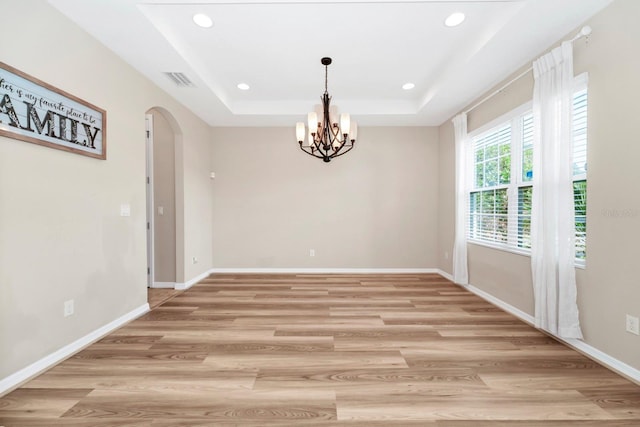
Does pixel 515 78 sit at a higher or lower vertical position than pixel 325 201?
higher

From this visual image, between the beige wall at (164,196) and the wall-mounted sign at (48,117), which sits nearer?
the wall-mounted sign at (48,117)

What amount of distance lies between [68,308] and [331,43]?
347cm

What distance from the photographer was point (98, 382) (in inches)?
80.4

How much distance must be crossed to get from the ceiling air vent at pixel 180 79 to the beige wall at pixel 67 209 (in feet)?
1.00

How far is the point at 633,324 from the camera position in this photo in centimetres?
207

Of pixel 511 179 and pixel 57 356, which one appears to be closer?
pixel 57 356

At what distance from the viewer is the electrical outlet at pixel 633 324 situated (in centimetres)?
204

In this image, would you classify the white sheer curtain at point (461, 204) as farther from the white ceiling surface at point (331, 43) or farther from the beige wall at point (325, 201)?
the beige wall at point (325, 201)

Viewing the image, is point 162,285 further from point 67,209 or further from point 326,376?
point 326,376

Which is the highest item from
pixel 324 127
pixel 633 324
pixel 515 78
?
pixel 515 78

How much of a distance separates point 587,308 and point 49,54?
4797 millimetres

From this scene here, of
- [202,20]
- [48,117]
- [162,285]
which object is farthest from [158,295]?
[202,20]

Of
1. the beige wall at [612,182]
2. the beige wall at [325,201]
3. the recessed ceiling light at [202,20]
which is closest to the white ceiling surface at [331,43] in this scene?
the recessed ceiling light at [202,20]

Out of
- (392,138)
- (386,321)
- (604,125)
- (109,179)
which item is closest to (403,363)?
(386,321)
